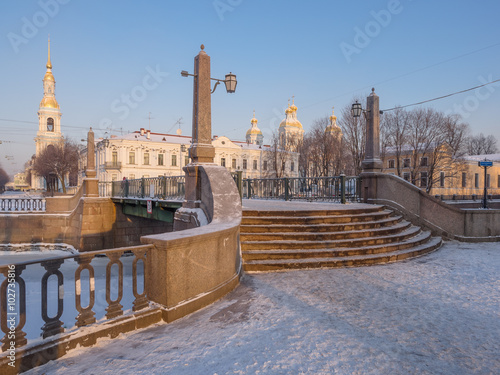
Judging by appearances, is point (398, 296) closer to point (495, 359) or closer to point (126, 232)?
point (495, 359)

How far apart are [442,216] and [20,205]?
25.8 m

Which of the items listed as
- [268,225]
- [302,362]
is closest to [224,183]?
[268,225]

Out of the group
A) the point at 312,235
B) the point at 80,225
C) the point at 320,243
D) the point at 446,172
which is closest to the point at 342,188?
the point at 312,235

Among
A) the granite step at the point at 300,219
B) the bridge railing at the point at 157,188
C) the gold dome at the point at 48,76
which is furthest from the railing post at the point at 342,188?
the gold dome at the point at 48,76

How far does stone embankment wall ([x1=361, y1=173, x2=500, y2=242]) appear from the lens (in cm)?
1041

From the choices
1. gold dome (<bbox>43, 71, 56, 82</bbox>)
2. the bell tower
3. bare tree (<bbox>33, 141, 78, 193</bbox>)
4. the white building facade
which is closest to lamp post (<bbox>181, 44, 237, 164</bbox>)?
the white building facade

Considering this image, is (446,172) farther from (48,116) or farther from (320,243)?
(48,116)

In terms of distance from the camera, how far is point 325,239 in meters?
7.95

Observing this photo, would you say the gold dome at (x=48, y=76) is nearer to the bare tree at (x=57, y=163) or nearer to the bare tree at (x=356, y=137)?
the bare tree at (x=57, y=163)

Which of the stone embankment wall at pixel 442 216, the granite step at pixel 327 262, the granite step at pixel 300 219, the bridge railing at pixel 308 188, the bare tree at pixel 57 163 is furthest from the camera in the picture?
the bare tree at pixel 57 163

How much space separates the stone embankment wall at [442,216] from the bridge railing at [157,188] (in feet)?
25.2

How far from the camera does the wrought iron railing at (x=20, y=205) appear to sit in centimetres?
2284

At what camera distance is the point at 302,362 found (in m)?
3.24

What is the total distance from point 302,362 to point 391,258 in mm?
5146
